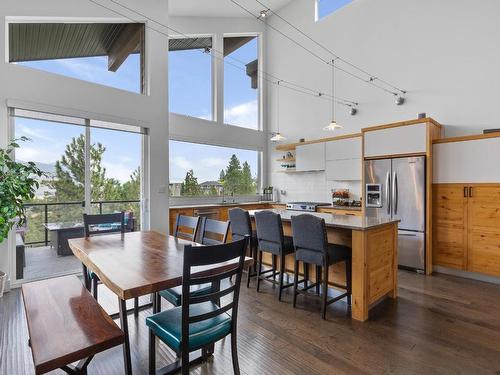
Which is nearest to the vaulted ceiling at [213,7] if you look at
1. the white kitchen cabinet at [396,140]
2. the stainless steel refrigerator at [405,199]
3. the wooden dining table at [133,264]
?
the white kitchen cabinet at [396,140]

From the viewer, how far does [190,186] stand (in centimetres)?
597

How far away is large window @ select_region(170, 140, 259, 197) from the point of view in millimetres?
5801

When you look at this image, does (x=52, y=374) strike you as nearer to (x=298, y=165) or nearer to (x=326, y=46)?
(x=298, y=165)

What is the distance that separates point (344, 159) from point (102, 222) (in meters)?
4.31

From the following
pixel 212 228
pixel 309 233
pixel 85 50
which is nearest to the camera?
pixel 212 228

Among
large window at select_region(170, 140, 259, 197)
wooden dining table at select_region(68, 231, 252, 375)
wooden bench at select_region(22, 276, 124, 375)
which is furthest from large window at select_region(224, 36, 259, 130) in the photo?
wooden bench at select_region(22, 276, 124, 375)

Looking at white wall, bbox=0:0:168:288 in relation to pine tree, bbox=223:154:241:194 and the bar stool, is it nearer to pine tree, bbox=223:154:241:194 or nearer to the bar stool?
the bar stool

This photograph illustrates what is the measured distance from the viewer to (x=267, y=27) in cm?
738

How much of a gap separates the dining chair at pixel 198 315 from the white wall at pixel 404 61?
443cm

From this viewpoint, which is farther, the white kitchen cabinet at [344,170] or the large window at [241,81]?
the large window at [241,81]

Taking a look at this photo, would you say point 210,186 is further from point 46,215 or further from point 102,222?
point 102,222

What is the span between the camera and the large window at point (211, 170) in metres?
5.80

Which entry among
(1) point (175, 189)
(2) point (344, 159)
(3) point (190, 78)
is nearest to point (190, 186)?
(1) point (175, 189)

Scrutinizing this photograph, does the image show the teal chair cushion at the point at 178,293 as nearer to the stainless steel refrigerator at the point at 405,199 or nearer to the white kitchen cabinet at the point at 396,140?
the stainless steel refrigerator at the point at 405,199
